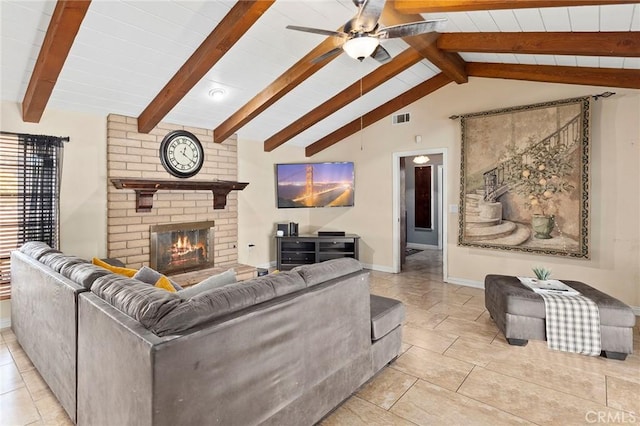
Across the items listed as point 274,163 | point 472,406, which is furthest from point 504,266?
point 274,163

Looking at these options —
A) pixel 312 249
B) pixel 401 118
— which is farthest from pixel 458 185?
pixel 312 249

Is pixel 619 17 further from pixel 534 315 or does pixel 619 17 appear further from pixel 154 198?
pixel 154 198

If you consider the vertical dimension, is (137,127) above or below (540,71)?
below

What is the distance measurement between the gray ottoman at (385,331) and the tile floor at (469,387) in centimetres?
13

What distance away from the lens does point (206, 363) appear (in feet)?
4.42

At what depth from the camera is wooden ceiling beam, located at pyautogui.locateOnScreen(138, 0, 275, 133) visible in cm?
264

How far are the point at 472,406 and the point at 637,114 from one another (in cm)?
389

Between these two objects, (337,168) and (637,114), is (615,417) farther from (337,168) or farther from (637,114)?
(337,168)

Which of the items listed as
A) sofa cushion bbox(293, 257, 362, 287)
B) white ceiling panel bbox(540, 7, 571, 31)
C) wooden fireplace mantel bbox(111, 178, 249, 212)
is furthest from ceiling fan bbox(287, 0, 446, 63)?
wooden fireplace mantel bbox(111, 178, 249, 212)

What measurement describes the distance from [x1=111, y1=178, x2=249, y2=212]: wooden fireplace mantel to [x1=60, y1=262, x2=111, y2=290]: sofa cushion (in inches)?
82.9

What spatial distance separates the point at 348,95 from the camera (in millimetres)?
4742

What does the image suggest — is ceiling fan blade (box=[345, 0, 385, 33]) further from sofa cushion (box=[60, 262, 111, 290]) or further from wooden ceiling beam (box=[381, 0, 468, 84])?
sofa cushion (box=[60, 262, 111, 290])

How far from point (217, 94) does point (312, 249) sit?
310 centimetres

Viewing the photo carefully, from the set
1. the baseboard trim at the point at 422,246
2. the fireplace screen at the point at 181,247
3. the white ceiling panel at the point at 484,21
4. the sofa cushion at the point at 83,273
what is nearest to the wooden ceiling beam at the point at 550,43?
the white ceiling panel at the point at 484,21
